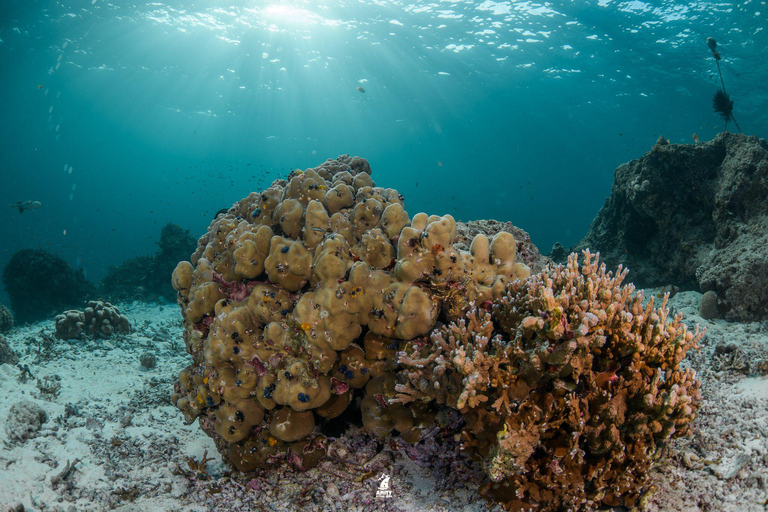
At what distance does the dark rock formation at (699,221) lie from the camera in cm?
720

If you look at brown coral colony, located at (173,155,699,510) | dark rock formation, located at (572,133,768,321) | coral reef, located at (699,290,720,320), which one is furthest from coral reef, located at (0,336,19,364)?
dark rock formation, located at (572,133,768,321)

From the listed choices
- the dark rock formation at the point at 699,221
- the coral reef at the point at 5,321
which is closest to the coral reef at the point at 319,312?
the dark rock formation at the point at 699,221

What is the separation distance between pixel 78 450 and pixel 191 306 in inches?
95.4

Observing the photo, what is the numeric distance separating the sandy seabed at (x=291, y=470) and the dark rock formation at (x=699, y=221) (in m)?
1.51

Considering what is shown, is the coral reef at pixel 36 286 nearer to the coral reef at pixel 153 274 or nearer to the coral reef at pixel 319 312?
the coral reef at pixel 153 274

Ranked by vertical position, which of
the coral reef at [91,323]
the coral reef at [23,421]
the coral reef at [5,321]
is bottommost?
the coral reef at [5,321]

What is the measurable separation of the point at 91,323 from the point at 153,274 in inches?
378

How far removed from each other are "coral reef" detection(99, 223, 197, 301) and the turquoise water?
2490 millimetres

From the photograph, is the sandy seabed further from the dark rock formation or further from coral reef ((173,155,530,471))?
the dark rock formation

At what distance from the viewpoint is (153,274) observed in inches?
743

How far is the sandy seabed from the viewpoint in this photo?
3006mm

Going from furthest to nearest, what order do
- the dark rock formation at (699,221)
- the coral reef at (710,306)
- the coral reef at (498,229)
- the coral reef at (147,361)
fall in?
the coral reef at (147,361) < the coral reef at (710,306) < the dark rock formation at (699,221) < the coral reef at (498,229)

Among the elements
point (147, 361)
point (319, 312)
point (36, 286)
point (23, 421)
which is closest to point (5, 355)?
point (147, 361)

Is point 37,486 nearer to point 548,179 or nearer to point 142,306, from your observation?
point 142,306
